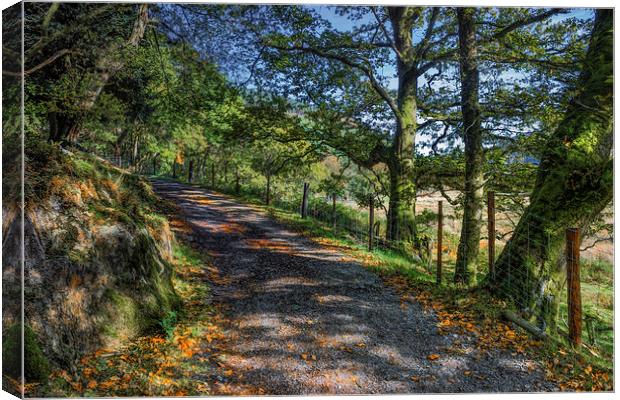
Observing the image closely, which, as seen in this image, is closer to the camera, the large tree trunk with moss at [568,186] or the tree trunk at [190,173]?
the large tree trunk with moss at [568,186]

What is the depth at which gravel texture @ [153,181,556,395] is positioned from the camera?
3713mm

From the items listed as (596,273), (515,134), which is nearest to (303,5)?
(515,134)

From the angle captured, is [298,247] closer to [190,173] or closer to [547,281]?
[547,281]

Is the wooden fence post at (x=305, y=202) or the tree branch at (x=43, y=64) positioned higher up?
the tree branch at (x=43, y=64)

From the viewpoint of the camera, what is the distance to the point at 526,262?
192 inches

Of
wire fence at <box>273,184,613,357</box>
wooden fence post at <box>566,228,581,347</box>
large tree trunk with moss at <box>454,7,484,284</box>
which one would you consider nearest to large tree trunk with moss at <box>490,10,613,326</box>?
wire fence at <box>273,184,613,357</box>

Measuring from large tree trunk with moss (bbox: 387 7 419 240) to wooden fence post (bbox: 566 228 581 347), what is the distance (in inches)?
140

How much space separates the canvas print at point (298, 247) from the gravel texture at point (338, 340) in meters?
0.02

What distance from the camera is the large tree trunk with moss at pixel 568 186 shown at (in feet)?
15.1

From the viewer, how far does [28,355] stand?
10.6 ft

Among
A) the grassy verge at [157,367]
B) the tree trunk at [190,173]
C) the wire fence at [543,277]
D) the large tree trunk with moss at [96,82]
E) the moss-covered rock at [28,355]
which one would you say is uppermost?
the large tree trunk with moss at [96,82]

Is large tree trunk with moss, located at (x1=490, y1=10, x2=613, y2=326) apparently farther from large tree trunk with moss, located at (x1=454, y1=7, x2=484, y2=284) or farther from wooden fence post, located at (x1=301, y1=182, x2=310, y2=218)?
wooden fence post, located at (x1=301, y1=182, x2=310, y2=218)

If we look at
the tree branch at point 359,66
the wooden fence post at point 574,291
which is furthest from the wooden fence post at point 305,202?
the wooden fence post at point 574,291

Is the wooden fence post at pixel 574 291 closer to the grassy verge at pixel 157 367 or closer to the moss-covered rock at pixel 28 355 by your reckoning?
the grassy verge at pixel 157 367
